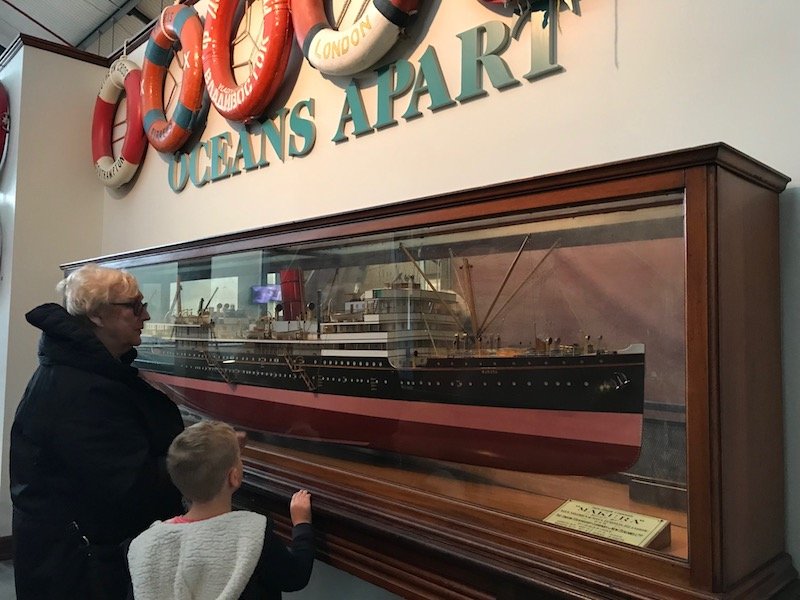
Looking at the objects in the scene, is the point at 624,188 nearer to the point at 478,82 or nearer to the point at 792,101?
the point at 792,101

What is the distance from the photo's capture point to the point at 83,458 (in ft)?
4.75

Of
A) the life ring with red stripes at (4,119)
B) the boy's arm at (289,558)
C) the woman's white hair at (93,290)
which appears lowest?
the boy's arm at (289,558)

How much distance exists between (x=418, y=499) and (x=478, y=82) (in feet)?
3.43

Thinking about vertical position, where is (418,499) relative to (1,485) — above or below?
above

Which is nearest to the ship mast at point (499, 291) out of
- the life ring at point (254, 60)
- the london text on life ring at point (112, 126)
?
the life ring at point (254, 60)

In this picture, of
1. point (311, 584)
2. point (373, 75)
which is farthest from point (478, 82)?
point (311, 584)

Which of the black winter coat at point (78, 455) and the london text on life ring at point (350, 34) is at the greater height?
the london text on life ring at point (350, 34)

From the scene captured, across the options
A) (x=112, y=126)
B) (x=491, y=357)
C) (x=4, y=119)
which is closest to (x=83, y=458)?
(x=491, y=357)

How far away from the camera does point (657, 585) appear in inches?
36.4

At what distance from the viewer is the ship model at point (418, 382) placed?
1151mm

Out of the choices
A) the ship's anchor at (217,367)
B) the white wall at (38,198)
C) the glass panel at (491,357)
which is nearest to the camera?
the glass panel at (491,357)

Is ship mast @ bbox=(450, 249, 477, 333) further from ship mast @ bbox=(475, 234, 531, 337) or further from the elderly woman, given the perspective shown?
the elderly woman

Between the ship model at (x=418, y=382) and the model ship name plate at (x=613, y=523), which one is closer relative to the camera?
the model ship name plate at (x=613, y=523)

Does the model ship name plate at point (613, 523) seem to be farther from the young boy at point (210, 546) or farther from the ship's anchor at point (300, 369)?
the ship's anchor at point (300, 369)
